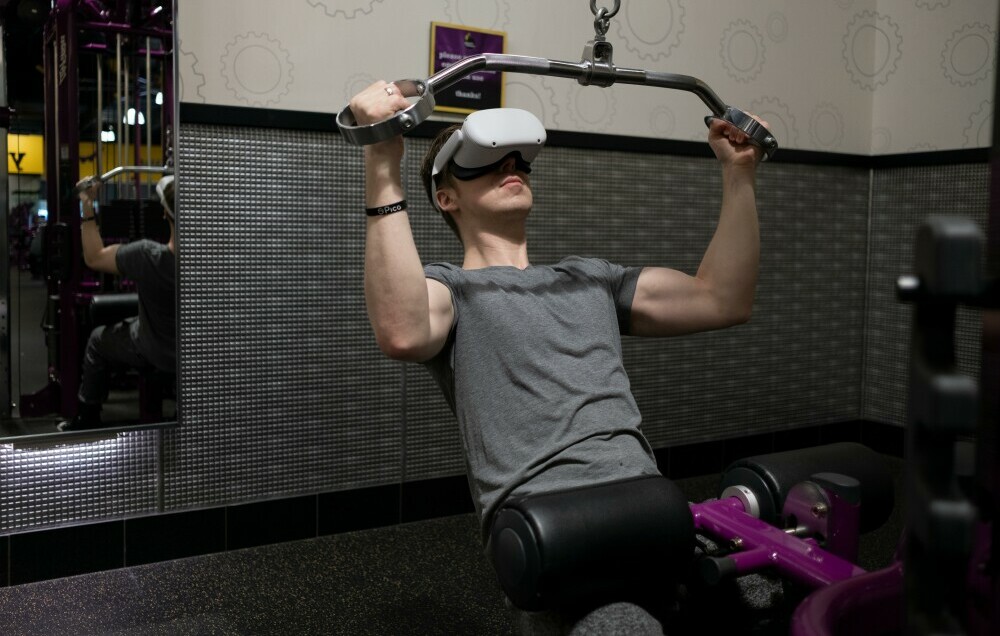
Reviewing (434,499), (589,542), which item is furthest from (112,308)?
(589,542)

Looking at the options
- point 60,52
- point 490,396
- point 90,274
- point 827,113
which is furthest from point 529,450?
point 827,113

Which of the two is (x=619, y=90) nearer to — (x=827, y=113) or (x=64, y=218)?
(x=827, y=113)

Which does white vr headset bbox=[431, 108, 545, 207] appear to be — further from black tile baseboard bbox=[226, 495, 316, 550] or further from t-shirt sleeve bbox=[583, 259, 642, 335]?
black tile baseboard bbox=[226, 495, 316, 550]

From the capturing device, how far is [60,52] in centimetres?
234

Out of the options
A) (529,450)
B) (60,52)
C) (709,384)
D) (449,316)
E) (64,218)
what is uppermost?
(60,52)

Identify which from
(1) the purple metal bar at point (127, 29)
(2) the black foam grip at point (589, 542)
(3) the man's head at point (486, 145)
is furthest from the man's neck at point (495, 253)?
(1) the purple metal bar at point (127, 29)

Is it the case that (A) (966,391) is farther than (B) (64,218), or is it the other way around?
(B) (64,218)

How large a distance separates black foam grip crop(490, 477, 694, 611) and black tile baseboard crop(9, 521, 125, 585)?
5.65ft

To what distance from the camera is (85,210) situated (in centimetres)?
240

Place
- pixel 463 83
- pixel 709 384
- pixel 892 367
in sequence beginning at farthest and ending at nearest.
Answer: pixel 892 367 → pixel 709 384 → pixel 463 83

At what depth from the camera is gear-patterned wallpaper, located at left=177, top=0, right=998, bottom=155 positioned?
105 inches

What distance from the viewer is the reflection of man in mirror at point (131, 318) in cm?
243

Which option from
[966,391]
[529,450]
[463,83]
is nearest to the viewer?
[966,391]

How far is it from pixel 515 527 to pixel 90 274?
5.64 feet
